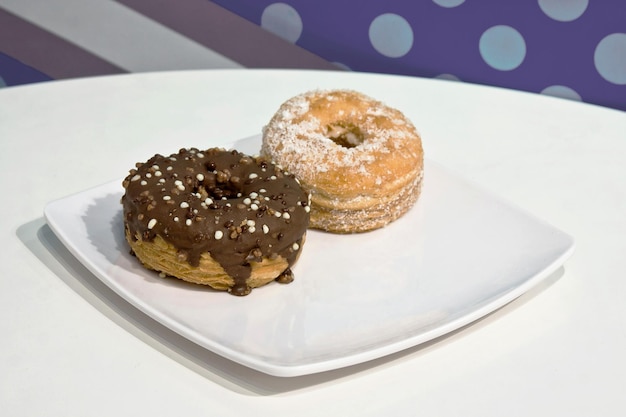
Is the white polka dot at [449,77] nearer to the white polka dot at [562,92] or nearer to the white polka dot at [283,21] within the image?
the white polka dot at [562,92]

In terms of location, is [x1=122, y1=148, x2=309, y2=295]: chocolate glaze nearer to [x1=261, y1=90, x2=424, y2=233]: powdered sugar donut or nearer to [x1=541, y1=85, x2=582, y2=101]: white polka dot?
[x1=261, y1=90, x2=424, y2=233]: powdered sugar donut

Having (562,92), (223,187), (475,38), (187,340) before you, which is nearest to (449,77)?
(475,38)

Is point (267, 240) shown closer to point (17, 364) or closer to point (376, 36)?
point (17, 364)

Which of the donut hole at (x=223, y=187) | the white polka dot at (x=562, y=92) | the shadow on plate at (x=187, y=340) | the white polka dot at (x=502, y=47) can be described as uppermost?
the white polka dot at (x=502, y=47)

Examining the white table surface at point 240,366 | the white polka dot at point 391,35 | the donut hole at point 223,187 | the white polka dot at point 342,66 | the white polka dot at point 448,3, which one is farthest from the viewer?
the white polka dot at point 342,66

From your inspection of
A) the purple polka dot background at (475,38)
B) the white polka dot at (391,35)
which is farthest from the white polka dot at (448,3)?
the white polka dot at (391,35)

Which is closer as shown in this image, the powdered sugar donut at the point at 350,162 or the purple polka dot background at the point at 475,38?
the powdered sugar donut at the point at 350,162
